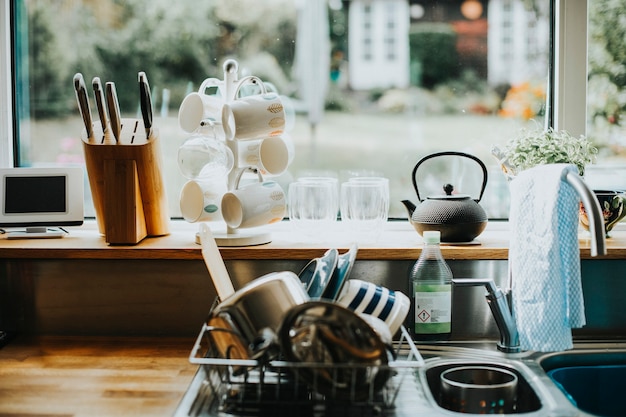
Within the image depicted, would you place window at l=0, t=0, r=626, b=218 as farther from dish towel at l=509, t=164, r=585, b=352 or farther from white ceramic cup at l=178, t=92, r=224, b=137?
dish towel at l=509, t=164, r=585, b=352

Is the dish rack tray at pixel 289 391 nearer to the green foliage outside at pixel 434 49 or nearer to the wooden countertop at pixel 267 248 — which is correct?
the wooden countertop at pixel 267 248

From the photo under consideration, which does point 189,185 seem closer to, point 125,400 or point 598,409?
point 125,400

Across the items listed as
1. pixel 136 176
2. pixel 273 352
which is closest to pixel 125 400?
pixel 273 352

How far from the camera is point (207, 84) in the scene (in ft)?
5.92

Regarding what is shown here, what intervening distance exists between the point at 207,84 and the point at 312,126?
390mm

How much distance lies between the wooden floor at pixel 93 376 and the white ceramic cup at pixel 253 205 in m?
0.31

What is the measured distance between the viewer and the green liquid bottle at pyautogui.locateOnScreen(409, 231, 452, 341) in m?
1.66

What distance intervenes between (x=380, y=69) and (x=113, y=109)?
75 cm

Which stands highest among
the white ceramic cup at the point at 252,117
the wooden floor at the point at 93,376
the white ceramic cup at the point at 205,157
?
the white ceramic cup at the point at 252,117

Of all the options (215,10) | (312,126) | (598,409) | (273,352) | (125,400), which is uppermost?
(215,10)

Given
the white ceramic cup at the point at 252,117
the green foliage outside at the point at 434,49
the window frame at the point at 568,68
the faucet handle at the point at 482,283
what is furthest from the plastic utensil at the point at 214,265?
the window frame at the point at 568,68

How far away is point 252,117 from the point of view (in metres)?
1.69

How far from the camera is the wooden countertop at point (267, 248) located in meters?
1.74

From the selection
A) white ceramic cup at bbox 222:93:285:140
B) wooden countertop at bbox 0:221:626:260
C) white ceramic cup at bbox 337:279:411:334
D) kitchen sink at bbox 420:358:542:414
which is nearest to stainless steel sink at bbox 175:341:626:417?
kitchen sink at bbox 420:358:542:414
